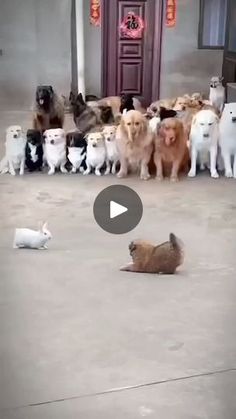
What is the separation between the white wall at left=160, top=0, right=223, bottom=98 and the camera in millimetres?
7957

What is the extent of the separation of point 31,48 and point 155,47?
1.79 m

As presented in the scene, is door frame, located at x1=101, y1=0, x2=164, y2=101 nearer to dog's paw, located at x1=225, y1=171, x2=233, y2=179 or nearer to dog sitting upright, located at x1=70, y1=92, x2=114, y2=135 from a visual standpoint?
dog sitting upright, located at x1=70, y1=92, x2=114, y2=135

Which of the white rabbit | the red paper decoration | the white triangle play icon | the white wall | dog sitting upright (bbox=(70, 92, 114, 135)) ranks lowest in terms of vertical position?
the white triangle play icon

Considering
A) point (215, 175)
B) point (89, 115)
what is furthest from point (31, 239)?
point (89, 115)

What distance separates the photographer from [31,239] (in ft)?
10.2

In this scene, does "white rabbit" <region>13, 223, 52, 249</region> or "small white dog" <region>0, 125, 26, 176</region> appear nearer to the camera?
"white rabbit" <region>13, 223, 52, 249</region>

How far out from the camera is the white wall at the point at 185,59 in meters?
7.96

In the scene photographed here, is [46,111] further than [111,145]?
Yes

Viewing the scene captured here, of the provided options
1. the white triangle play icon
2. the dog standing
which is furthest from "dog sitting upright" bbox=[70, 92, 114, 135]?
the white triangle play icon

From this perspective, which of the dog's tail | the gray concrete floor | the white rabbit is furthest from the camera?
the white rabbit

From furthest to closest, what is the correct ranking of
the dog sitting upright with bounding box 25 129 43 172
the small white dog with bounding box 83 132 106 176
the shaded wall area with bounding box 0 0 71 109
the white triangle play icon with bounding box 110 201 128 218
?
the shaded wall area with bounding box 0 0 71 109 → the dog sitting upright with bounding box 25 129 43 172 → the small white dog with bounding box 83 132 106 176 → the white triangle play icon with bounding box 110 201 128 218

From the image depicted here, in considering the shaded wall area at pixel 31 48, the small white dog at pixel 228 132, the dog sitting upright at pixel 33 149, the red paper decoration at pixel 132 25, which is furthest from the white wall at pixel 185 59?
the dog sitting upright at pixel 33 149

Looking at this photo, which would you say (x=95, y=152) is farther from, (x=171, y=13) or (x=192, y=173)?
(x=171, y=13)

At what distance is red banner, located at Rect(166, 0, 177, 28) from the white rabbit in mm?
5696
